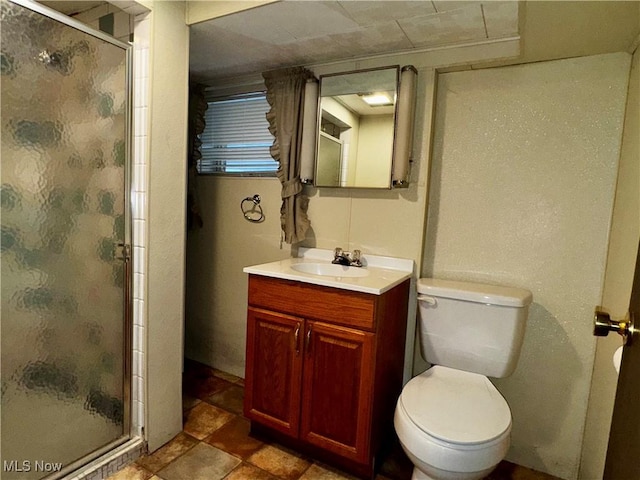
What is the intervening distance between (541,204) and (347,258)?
940 millimetres

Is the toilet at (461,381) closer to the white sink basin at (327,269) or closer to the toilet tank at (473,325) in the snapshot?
the toilet tank at (473,325)

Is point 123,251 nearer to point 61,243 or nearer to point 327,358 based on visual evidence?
point 61,243

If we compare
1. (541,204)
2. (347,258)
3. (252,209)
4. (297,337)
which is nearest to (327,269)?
(347,258)

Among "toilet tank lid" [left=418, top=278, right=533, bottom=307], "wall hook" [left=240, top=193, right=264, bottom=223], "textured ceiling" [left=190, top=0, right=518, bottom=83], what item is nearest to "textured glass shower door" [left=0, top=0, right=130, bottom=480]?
"textured ceiling" [left=190, top=0, right=518, bottom=83]

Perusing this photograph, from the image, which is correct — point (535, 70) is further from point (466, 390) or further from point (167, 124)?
point (167, 124)

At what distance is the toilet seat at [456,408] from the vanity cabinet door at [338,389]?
0.20m

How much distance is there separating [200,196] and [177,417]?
1.39 metres

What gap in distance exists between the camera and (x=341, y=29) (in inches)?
65.4

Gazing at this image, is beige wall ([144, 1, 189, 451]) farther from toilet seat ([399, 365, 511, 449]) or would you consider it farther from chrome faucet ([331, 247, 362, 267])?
toilet seat ([399, 365, 511, 449])

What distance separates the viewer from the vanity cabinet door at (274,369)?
172cm

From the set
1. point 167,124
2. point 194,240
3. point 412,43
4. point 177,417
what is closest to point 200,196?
point 194,240

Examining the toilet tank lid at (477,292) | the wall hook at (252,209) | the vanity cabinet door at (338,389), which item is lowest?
the vanity cabinet door at (338,389)

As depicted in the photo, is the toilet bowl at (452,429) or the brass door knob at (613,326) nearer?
the brass door knob at (613,326)

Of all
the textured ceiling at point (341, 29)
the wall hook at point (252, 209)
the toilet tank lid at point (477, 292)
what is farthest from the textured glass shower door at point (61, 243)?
the toilet tank lid at point (477, 292)
